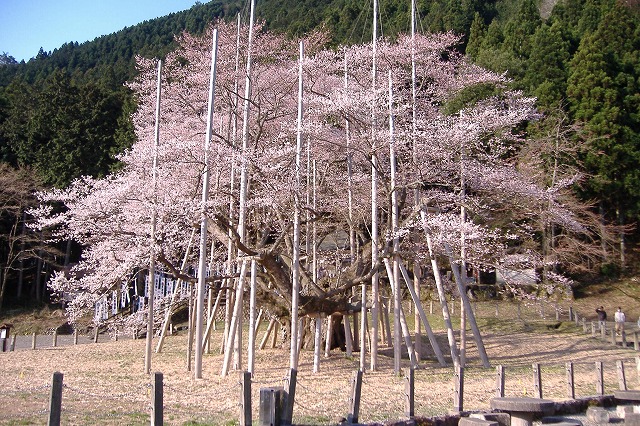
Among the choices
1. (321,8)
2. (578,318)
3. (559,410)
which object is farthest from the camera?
(321,8)

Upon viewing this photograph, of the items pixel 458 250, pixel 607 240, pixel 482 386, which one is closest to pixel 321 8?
pixel 607 240

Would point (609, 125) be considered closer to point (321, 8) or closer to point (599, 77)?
point (599, 77)

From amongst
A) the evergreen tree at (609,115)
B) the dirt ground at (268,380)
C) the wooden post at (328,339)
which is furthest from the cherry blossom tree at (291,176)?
the evergreen tree at (609,115)

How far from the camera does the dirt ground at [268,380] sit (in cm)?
818

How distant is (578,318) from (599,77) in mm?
13723

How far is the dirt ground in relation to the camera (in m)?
8.18

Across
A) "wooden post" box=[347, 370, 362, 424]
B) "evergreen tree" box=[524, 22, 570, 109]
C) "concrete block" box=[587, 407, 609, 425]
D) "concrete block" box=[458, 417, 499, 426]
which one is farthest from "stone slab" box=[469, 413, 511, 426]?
"evergreen tree" box=[524, 22, 570, 109]

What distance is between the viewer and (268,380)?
38.4 ft

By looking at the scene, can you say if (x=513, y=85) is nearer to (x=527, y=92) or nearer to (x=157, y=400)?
(x=527, y=92)

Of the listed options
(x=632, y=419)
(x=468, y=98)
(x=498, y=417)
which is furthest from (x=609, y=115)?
(x=498, y=417)

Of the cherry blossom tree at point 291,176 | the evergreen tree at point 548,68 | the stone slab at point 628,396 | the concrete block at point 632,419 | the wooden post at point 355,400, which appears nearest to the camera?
the wooden post at point 355,400

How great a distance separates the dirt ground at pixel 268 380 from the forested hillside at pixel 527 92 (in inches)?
423

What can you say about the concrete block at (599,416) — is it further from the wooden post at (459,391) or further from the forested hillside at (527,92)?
the forested hillside at (527,92)

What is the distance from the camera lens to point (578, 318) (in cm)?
2289
